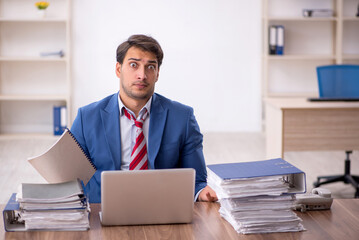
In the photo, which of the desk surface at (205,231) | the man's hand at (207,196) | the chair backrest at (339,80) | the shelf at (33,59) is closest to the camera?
the desk surface at (205,231)

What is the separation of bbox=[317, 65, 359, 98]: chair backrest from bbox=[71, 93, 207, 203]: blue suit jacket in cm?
252

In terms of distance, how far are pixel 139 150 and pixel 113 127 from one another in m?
0.15

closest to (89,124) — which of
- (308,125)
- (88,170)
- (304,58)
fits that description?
(88,170)

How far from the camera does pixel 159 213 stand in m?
1.89

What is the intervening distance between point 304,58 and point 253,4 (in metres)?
0.91

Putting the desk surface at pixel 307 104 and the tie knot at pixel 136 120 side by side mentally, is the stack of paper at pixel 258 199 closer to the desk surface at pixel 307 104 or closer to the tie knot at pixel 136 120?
the tie knot at pixel 136 120

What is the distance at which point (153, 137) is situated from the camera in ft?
8.10

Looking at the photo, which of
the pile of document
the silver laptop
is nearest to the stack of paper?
the silver laptop

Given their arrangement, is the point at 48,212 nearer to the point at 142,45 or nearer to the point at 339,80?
the point at 142,45

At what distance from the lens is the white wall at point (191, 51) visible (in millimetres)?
6801

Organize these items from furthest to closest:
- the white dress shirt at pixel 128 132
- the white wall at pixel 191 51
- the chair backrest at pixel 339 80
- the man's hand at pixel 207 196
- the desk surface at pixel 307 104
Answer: the white wall at pixel 191 51 < the chair backrest at pixel 339 80 < the desk surface at pixel 307 104 < the white dress shirt at pixel 128 132 < the man's hand at pixel 207 196

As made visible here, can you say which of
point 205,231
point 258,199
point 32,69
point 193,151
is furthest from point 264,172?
point 32,69

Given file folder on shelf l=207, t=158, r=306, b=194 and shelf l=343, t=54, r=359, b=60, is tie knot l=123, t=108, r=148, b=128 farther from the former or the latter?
shelf l=343, t=54, r=359, b=60

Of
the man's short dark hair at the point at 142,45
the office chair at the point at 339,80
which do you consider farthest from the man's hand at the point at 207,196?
the office chair at the point at 339,80
